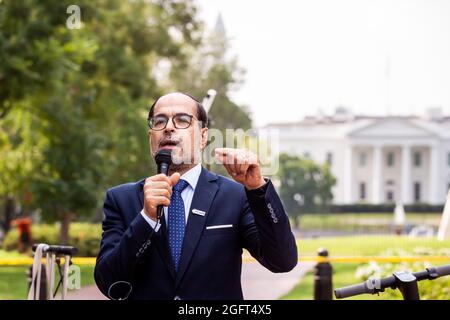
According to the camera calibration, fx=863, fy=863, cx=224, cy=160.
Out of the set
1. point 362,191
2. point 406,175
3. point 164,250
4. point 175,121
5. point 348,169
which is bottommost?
point 362,191

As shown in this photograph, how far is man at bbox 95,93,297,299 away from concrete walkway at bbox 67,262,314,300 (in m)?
10.2

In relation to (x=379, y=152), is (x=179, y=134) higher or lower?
higher

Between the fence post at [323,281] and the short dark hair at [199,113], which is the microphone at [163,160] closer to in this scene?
the short dark hair at [199,113]

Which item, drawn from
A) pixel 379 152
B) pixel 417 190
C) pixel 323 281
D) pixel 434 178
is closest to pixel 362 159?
pixel 379 152

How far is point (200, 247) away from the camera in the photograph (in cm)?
345

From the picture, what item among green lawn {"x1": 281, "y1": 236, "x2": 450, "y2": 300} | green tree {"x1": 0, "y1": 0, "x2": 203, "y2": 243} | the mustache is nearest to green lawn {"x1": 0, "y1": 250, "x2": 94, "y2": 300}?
green tree {"x1": 0, "y1": 0, "x2": 203, "y2": 243}

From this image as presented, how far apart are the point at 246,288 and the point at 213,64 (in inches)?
1310

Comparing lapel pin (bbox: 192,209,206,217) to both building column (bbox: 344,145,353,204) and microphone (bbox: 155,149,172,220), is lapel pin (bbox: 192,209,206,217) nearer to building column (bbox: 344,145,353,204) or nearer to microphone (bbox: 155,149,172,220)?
microphone (bbox: 155,149,172,220)

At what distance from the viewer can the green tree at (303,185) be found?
3612 inches

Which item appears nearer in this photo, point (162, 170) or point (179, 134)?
point (162, 170)

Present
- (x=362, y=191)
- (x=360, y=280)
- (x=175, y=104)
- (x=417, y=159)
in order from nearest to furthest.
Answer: (x=175, y=104)
(x=360, y=280)
(x=362, y=191)
(x=417, y=159)

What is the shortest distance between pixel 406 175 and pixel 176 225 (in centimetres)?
12367

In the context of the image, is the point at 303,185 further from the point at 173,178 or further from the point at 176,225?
the point at 173,178
